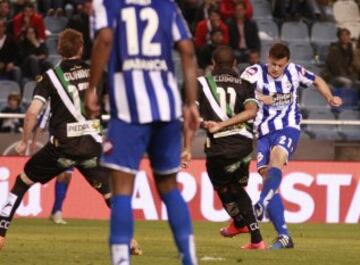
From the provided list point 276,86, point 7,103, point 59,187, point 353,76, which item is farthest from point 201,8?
point 276,86

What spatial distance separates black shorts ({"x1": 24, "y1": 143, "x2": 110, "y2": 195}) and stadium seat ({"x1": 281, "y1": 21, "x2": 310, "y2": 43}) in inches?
444

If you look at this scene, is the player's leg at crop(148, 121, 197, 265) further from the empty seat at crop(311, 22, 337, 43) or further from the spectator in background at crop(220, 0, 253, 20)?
the empty seat at crop(311, 22, 337, 43)

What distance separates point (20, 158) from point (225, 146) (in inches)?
241

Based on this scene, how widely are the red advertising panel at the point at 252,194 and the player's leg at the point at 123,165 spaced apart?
10.5 m

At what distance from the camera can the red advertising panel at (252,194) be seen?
1938 cm

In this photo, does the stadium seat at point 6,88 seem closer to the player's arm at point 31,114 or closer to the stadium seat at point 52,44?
the stadium seat at point 52,44

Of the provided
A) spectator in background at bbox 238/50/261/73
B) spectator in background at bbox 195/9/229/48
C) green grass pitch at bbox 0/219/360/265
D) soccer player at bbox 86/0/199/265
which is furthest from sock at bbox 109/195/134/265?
spectator in background at bbox 195/9/229/48

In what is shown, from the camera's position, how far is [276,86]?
14.1 m

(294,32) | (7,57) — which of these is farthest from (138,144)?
(294,32)

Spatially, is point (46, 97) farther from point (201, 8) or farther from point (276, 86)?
point (201, 8)

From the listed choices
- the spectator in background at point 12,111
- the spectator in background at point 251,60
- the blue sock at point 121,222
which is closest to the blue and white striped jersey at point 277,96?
the blue sock at point 121,222

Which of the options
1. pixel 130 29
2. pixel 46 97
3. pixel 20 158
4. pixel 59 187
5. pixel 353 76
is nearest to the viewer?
pixel 130 29

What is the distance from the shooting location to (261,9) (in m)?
24.7

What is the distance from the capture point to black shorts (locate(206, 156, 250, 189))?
45.4ft
